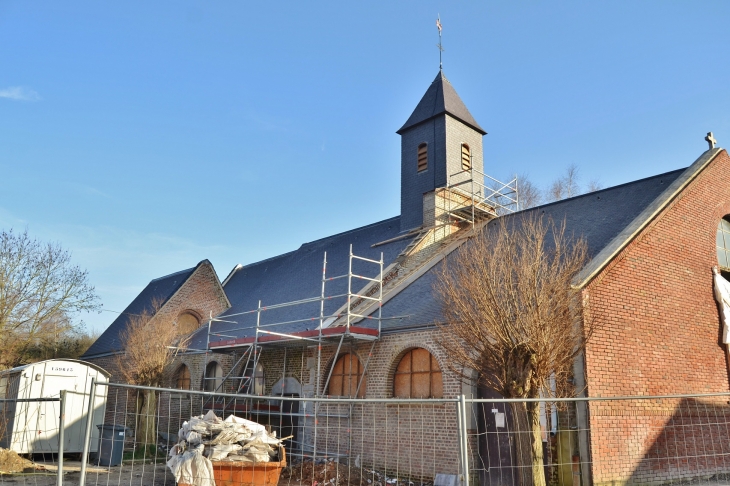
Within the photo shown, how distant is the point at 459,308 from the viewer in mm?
9430

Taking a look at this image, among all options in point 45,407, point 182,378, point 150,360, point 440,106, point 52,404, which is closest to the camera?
point 45,407

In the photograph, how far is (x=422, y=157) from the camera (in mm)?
20750

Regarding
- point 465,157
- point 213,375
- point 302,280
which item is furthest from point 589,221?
point 213,375

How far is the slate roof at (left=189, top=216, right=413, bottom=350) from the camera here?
18.3m

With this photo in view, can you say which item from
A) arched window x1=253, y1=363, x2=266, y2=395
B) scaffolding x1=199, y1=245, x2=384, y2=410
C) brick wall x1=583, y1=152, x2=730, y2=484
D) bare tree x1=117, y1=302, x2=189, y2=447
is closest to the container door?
bare tree x1=117, y1=302, x2=189, y2=447

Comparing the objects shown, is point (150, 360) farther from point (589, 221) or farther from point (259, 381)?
point (589, 221)

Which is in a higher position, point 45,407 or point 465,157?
point 465,157

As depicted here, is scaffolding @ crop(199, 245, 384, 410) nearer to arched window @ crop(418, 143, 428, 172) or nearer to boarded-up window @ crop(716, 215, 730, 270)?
arched window @ crop(418, 143, 428, 172)

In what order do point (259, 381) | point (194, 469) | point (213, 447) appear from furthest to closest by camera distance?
point (259, 381) → point (213, 447) → point (194, 469)

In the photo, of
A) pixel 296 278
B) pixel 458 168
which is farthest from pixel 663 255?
pixel 296 278

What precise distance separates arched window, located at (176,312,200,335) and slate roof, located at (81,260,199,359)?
39.0 inches

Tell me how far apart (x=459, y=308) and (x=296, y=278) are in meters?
13.2

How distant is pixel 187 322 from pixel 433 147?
41.0 feet

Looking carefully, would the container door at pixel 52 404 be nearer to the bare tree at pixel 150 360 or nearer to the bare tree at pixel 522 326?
the bare tree at pixel 150 360
